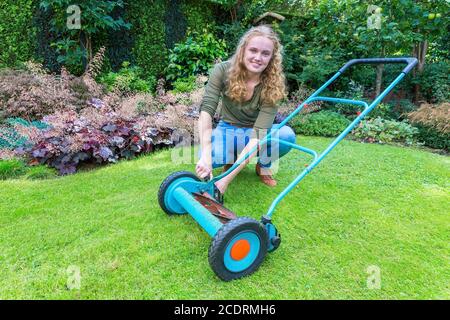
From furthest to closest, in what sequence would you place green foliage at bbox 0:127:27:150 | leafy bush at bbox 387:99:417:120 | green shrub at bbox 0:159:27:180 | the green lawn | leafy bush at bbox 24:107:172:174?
leafy bush at bbox 387:99:417:120
green foliage at bbox 0:127:27:150
leafy bush at bbox 24:107:172:174
green shrub at bbox 0:159:27:180
the green lawn

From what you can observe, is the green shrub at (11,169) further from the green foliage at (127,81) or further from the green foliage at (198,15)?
the green foliage at (198,15)

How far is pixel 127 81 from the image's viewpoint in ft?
17.6

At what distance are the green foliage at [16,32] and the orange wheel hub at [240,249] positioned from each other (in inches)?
215

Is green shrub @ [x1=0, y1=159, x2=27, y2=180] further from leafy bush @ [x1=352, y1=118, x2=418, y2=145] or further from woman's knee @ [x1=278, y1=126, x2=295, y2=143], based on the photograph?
leafy bush @ [x1=352, y1=118, x2=418, y2=145]

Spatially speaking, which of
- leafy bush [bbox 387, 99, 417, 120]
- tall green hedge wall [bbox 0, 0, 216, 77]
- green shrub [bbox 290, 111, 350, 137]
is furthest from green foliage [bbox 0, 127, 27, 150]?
leafy bush [bbox 387, 99, 417, 120]

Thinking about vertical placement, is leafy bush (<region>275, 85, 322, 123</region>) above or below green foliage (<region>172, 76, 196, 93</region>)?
below

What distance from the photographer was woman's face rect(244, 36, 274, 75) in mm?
Answer: 2270

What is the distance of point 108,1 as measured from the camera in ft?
17.7

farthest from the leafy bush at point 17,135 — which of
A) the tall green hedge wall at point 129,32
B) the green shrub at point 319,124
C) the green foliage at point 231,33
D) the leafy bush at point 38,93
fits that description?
the green foliage at point 231,33

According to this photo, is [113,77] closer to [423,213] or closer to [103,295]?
[103,295]

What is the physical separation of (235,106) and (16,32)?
467 centimetres

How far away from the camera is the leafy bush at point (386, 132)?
452 cm

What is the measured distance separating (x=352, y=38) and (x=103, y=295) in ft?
19.7

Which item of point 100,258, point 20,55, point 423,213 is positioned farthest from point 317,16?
point 100,258
